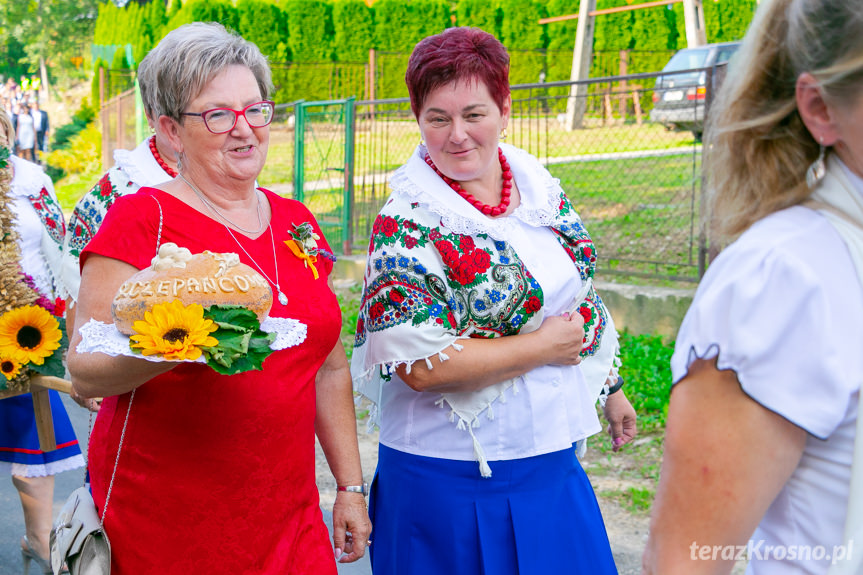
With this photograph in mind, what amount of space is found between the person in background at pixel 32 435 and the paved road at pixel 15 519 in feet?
0.69

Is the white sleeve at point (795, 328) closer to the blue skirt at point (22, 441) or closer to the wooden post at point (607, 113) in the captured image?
the blue skirt at point (22, 441)

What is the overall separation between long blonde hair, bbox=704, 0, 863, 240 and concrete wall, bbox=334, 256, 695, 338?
201 inches

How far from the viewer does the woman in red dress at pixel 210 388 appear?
6.65 ft

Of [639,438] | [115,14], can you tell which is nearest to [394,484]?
[639,438]

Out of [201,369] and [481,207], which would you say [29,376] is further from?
[481,207]

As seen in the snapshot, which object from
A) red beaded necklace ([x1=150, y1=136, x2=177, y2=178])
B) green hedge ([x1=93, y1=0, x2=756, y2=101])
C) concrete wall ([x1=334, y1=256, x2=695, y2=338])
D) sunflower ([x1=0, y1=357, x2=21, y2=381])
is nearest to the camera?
sunflower ([x1=0, y1=357, x2=21, y2=381])

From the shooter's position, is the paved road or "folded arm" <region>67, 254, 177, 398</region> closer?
"folded arm" <region>67, 254, 177, 398</region>

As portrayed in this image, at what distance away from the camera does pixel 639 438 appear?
4.99 metres

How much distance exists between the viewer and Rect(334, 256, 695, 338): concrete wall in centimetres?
630

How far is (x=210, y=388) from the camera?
2023 millimetres

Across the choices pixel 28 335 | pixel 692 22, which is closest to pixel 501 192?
pixel 28 335

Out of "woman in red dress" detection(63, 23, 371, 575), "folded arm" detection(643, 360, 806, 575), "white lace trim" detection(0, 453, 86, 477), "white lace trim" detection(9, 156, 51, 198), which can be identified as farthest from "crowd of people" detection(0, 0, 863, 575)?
"white lace trim" detection(0, 453, 86, 477)

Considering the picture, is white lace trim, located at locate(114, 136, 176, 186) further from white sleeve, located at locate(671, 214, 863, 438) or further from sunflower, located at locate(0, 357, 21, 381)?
white sleeve, located at locate(671, 214, 863, 438)

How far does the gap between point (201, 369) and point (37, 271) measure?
87.7 inches
